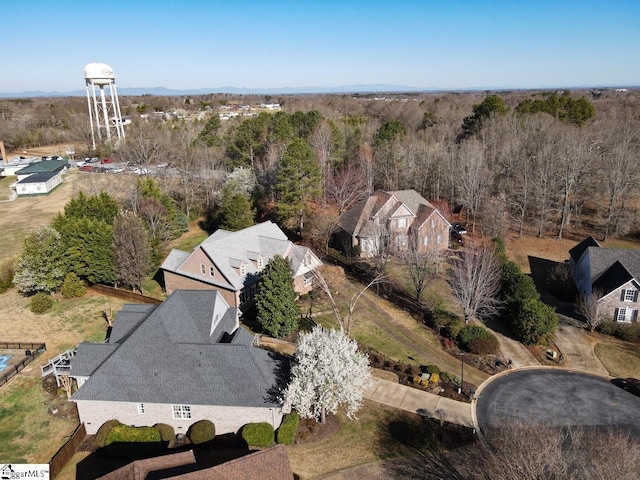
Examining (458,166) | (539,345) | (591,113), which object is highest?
(591,113)

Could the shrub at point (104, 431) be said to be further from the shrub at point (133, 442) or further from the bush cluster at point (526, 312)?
the bush cluster at point (526, 312)

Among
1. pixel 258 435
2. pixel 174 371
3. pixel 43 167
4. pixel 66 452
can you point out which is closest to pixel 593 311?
pixel 258 435

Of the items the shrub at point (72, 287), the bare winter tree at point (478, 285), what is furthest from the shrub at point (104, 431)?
the bare winter tree at point (478, 285)

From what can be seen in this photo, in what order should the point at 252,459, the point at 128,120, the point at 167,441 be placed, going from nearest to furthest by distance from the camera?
the point at 252,459 < the point at 167,441 < the point at 128,120

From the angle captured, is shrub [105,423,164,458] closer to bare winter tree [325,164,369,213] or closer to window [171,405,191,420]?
window [171,405,191,420]

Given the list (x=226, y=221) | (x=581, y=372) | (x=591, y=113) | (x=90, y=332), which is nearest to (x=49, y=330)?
(x=90, y=332)

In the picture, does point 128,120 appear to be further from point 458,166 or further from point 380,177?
point 458,166

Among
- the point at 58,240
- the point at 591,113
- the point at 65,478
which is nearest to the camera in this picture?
the point at 65,478
